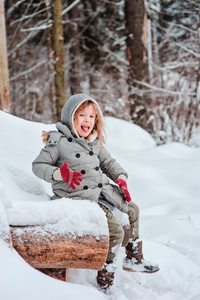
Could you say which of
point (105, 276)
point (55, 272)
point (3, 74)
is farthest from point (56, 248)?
point (3, 74)

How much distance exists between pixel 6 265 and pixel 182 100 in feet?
20.5

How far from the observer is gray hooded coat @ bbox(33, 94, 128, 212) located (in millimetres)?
2125

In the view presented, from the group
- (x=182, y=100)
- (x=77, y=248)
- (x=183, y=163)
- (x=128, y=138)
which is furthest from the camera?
(x=182, y=100)

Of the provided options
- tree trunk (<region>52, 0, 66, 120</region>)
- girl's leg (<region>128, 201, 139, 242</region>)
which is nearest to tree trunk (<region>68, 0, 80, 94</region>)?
tree trunk (<region>52, 0, 66, 120</region>)

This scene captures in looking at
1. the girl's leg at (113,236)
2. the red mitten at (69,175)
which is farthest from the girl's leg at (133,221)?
the red mitten at (69,175)

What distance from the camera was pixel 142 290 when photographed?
2.23 meters

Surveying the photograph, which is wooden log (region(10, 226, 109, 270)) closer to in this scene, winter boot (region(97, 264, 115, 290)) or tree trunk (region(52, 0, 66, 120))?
winter boot (region(97, 264, 115, 290))

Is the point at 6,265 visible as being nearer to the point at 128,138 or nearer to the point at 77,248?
the point at 77,248

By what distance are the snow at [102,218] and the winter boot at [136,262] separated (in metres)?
0.10

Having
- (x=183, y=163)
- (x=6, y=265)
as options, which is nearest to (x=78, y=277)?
(x=6, y=265)

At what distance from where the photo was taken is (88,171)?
2.21 metres

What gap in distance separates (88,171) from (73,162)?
121 millimetres

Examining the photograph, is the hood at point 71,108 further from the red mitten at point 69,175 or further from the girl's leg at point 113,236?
the girl's leg at point 113,236

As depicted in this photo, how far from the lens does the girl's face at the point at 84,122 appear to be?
2.31 meters
